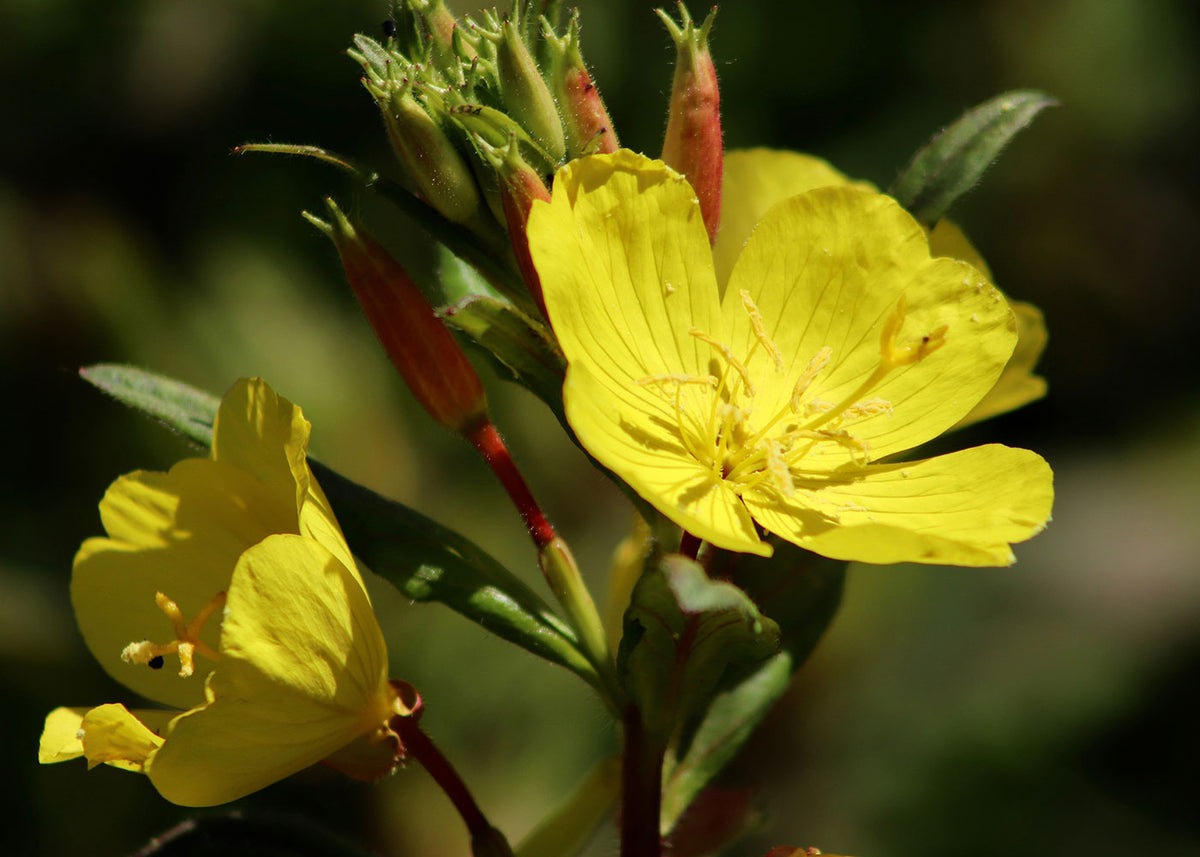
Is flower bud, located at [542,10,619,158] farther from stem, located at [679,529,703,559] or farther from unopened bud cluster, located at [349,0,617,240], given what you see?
stem, located at [679,529,703,559]

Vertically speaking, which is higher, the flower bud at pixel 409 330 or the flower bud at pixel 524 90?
the flower bud at pixel 524 90

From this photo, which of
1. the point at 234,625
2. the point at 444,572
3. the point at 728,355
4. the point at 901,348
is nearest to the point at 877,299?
the point at 901,348

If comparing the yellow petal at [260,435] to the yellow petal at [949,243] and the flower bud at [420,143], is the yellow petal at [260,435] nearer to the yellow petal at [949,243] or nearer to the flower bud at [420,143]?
the flower bud at [420,143]

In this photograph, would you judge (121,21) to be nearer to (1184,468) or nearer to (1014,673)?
(1014,673)

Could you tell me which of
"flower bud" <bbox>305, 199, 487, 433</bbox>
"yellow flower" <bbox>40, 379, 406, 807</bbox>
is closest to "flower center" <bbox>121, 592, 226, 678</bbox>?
"yellow flower" <bbox>40, 379, 406, 807</bbox>

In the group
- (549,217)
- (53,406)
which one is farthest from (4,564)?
(549,217)

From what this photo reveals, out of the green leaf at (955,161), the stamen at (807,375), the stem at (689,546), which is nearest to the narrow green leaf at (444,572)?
the stem at (689,546)
